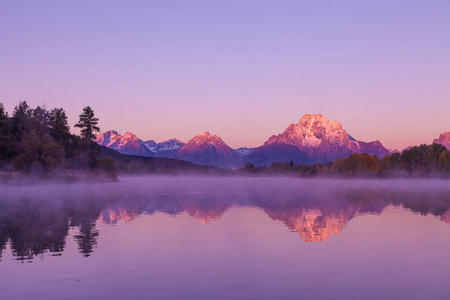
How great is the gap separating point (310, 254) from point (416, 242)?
31.9ft

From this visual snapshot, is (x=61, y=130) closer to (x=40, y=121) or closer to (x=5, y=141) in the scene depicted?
(x=40, y=121)

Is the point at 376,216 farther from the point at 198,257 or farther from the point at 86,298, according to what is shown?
the point at 86,298

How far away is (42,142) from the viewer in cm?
12912

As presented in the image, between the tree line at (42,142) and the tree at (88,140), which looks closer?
the tree line at (42,142)

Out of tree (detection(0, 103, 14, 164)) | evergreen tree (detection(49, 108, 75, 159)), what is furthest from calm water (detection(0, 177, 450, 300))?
evergreen tree (detection(49, 108, 75, 159))

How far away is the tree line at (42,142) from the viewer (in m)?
126

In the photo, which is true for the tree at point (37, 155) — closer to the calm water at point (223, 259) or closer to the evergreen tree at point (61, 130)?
the evergreen tree at point (61, 130)

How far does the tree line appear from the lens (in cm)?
12612

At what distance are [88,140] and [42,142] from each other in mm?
30842

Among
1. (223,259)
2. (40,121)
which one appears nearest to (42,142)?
(40,121)

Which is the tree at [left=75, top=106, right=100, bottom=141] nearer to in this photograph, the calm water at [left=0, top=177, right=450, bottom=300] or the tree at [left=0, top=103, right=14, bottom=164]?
the tree at [left=0, top=103, right=14, bottom=164]

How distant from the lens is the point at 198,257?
24.1 metres

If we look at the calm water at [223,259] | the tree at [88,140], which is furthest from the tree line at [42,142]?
the calm water at [223,259]

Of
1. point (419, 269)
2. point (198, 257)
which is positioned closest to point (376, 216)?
point (419, 269)
